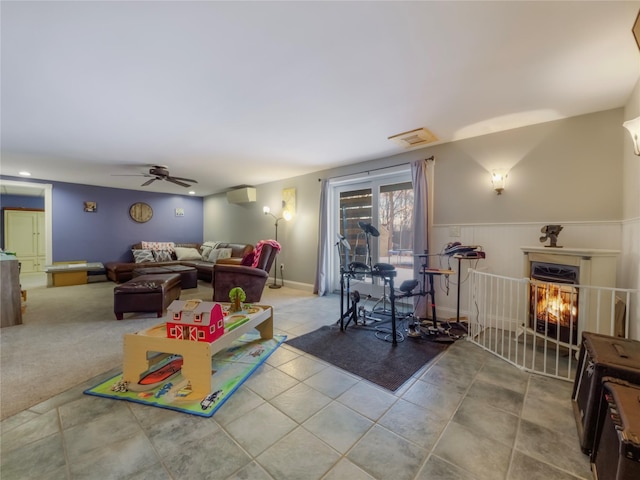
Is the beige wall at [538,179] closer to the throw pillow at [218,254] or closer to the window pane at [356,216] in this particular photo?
the window pane at [356,216]

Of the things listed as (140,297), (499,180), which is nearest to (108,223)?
(140,297)

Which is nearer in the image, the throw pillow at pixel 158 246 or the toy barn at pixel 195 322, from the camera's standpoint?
the toy barn at pixel 195 322

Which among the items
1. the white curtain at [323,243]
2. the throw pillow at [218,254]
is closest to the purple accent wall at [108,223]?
the throw pillow at [218,254]

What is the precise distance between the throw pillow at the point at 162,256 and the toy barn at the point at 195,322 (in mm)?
5577

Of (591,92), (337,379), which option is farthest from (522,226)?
(337,379)

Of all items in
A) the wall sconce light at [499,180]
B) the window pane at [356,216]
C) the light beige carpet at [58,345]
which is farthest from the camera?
the window pane at [356,216]

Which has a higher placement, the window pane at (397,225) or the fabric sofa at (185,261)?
the window pane at (397,225)

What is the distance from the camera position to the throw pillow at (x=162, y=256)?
673 centimetres

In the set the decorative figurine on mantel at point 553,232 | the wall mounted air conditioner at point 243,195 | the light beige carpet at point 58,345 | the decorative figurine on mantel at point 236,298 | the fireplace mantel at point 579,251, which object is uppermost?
the wall mounted air conditioner at point 243,195

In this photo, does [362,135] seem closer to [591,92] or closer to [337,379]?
[591,92]

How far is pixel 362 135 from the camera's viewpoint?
335 cm

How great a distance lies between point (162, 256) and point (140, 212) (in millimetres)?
1544

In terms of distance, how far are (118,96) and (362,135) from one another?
258cm

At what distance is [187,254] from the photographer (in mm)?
7160
